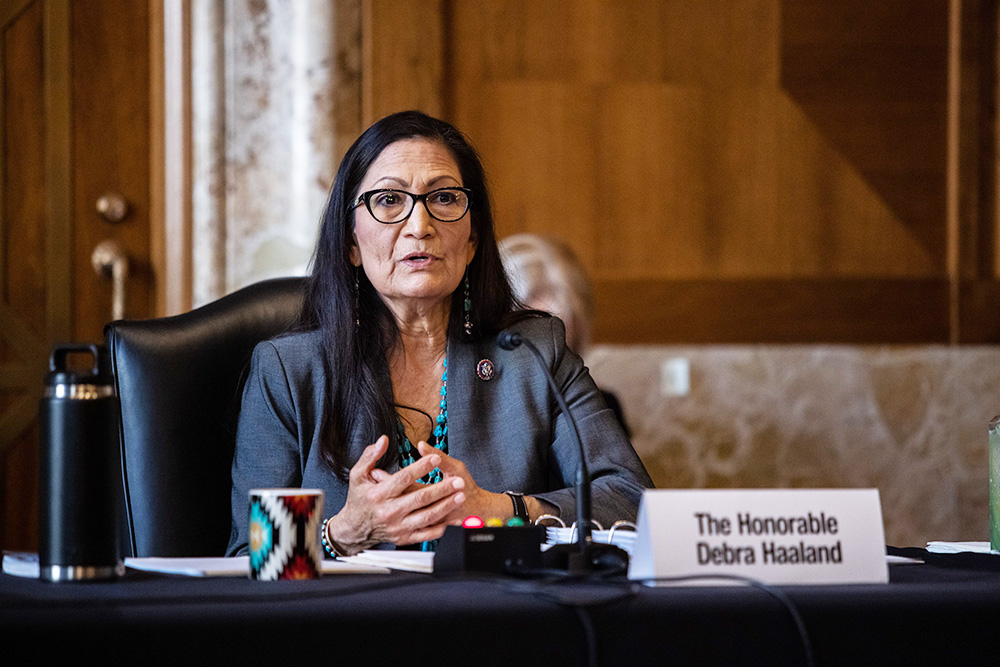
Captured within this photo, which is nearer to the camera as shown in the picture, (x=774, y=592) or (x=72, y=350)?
(x=774, y=592)

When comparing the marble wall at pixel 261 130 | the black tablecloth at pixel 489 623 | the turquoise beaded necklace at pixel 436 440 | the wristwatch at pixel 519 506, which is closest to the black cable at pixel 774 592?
the black tablecloth at pixel 489 623

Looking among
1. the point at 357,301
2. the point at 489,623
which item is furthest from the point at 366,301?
the point at 489,623

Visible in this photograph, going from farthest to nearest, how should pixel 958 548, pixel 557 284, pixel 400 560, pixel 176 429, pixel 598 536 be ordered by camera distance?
pixel 557 284 → pixel 176 429 → pixel 958 548 → pixel 598 536 → pixel 400 560

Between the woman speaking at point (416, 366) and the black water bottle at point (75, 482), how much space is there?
0.59 meters

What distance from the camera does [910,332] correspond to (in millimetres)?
3393

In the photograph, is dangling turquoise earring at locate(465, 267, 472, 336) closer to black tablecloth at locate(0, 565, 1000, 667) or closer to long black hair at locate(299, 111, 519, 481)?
long black hair at locate(299, 111, 519, 481)

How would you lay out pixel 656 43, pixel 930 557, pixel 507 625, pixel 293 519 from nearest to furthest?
1. pixel 507 625
2. pixel 293 519
3. pixel 930 557
4. pixel 656 43

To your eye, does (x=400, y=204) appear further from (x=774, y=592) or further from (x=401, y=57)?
(x=401, y=57)

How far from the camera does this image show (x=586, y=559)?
1024mm

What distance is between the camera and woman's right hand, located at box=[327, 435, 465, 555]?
54.4 inches

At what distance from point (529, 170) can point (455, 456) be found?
1.65 m

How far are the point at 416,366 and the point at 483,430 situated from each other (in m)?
0.19

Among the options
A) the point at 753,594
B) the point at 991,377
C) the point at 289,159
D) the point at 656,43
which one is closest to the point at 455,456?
the point at 753,594

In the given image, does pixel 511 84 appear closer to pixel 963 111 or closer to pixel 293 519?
pixel 963 111
